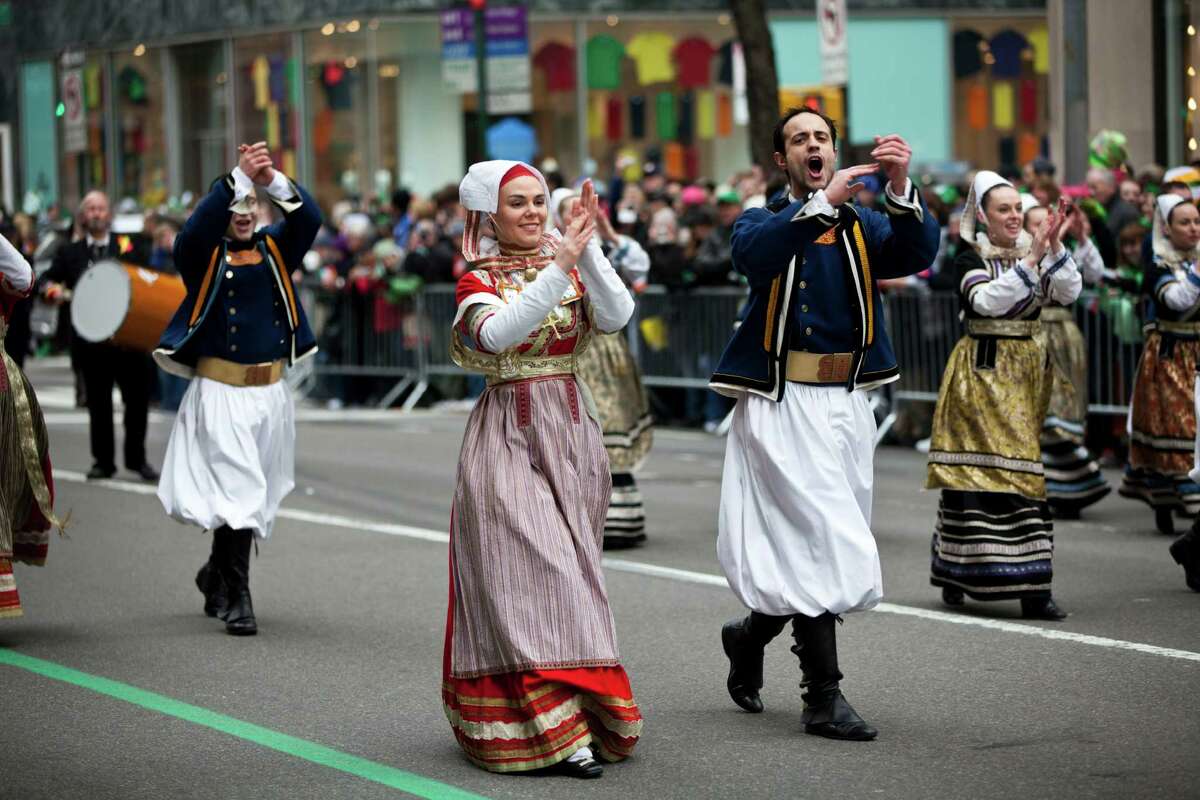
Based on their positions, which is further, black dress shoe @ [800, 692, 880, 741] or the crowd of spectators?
the crowd of spectators

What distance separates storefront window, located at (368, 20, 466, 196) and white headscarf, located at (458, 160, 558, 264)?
79.6 feet

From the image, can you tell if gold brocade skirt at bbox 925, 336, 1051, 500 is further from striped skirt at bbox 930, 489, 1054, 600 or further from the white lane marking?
the white lane marking

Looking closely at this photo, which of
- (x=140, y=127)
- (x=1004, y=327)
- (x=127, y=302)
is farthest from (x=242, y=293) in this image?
(x=140, y=127)

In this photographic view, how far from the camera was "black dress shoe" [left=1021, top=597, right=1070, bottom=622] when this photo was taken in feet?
28.5

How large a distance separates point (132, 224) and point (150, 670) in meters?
15.4

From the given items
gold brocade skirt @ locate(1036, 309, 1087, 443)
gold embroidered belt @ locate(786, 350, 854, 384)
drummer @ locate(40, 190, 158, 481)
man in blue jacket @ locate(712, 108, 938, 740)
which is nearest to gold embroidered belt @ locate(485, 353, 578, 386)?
man in blue jacket @ locate(712, 108, 938, 740)

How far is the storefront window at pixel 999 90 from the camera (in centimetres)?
3131

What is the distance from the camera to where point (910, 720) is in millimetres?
6867

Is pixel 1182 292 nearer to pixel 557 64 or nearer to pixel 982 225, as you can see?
pixel 982 225

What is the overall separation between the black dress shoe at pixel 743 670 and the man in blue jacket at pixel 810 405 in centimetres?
6

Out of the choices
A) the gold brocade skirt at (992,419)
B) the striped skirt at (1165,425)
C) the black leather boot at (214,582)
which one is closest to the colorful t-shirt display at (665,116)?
the striped skirt at (1165,425)

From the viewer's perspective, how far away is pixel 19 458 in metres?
8.77

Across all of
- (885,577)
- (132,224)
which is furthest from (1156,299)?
(132,224)

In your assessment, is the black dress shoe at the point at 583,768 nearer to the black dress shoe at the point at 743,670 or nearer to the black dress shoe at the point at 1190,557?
the black dress shoe at the point at 743,670
